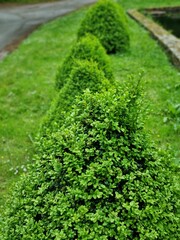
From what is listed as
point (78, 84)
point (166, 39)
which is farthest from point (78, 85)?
point (166, 39)

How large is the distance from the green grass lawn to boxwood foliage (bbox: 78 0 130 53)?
29cm

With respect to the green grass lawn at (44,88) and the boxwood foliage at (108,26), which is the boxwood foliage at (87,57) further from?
the boxwood foliage at (108,26)

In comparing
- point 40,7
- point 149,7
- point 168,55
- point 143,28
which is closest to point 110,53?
point 168,55

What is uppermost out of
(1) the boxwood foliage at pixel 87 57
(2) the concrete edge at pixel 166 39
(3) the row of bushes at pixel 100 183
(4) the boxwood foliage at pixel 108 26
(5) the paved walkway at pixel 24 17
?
(3) the row of bushes at pixel 100 183

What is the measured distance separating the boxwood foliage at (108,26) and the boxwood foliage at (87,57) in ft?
10.3

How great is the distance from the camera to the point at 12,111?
6891 millimetres

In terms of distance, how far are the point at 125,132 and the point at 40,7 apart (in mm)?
16540

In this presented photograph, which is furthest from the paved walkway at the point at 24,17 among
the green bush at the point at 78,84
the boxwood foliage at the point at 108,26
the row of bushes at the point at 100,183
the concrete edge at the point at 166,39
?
the row of bushes at the point at 100,183

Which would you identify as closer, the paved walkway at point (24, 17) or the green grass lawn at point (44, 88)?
the green grass lawn at point (44, 88)

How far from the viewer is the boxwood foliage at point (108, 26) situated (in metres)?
9.44

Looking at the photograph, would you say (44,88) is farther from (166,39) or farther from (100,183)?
(100,183)

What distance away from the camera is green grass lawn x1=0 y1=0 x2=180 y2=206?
5.46m

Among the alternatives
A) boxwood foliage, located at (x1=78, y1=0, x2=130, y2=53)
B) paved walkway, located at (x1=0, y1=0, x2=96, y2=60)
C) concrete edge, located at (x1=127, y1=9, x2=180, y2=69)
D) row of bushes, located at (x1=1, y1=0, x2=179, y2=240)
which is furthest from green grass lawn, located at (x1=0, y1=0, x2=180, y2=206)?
paved walkway, located at (x1=0, y1=0, x2=96, y2=60)

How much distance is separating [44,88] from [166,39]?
11.8 ft
